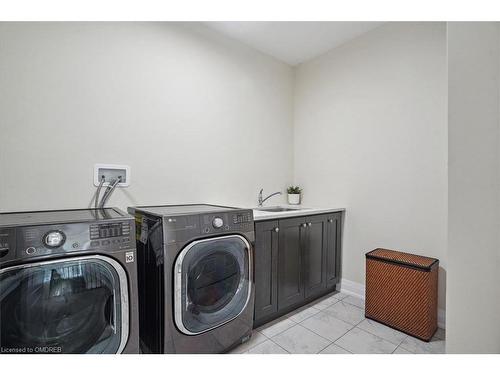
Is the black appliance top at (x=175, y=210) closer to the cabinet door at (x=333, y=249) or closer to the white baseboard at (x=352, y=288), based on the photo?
the cabinet door at (x=333, y=249)

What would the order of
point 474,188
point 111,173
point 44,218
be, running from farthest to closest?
point 111,173 → point 44,218 → point 474,188

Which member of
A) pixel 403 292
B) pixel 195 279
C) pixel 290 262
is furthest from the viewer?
pixel 290 262

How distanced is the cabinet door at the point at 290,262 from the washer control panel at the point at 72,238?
1.22 m

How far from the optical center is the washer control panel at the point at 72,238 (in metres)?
1.00

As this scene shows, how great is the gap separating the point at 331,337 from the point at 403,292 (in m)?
0.66

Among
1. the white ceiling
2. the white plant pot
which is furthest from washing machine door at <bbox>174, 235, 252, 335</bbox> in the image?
the white ceiling

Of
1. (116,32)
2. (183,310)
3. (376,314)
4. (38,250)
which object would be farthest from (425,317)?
(116,32)

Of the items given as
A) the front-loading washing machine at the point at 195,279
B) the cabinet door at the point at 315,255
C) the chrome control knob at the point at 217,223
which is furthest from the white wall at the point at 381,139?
the chrome control knob at the point at 217,223

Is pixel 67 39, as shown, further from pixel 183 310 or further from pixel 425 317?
pixel 425 317

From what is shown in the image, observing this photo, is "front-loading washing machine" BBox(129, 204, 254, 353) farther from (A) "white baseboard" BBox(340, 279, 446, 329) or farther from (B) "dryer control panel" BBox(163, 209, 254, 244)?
(A) "white baseboard" BBox(340, 279, 446, 329)

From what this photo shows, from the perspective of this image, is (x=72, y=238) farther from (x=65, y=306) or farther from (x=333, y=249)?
(x=333, y=249)

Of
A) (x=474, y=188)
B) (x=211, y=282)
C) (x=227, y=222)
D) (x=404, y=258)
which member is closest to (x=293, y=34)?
(x=227, y=222)

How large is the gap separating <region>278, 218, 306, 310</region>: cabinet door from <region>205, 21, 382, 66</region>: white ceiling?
1815mm

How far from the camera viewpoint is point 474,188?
3.23 feet
